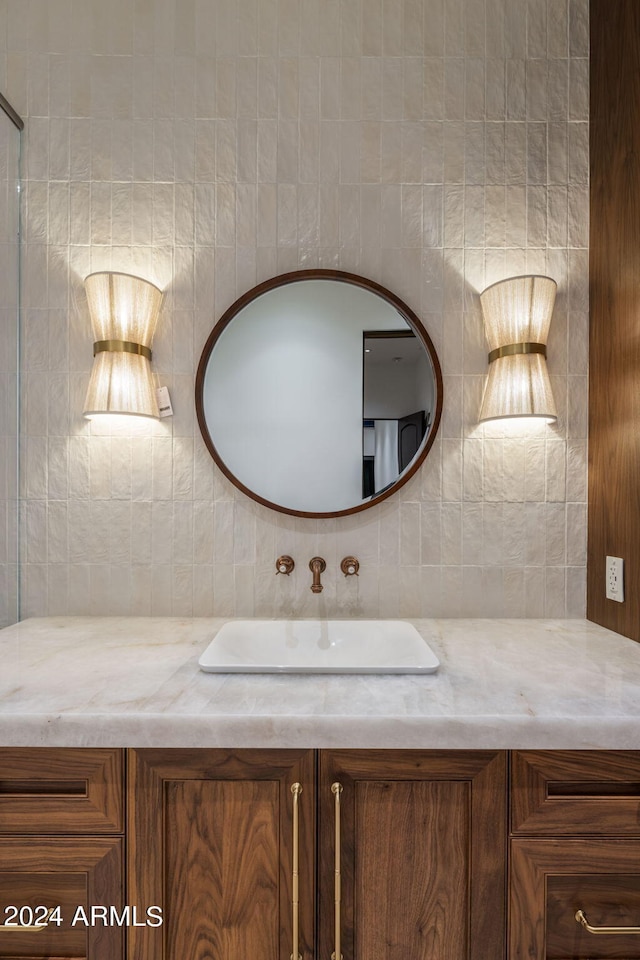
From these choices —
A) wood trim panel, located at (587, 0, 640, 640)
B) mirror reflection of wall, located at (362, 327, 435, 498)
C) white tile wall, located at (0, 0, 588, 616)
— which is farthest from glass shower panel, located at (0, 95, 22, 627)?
wood trim panel, located at (587, 0, 640, 640)

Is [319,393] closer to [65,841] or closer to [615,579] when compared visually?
[615,579]

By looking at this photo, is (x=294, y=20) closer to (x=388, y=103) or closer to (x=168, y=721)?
(x=388, y=103)

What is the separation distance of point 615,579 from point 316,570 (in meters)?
0.81

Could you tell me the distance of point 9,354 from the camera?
5.21ft

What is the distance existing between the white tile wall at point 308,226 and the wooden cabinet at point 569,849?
663 millimetres

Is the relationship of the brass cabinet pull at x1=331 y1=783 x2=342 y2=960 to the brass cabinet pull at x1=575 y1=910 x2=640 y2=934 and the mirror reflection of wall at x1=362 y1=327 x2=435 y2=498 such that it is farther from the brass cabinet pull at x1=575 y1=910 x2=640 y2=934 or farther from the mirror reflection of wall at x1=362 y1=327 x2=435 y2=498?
the mirror reflection of wall at x1=362 y1=327 x2=435 y2=498

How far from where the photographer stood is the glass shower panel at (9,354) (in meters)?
1.55

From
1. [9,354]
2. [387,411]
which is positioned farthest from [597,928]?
[9,354]

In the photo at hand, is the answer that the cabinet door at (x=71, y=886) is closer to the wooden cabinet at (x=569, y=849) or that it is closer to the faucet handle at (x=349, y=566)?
the wooden cabinet at (x=569, y=849)

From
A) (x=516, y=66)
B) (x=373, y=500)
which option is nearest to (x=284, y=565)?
(x=373, y=500)

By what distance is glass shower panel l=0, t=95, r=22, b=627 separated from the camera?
1.55 meters

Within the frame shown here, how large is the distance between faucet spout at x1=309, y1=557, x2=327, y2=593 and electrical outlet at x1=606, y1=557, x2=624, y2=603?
30.8 inches

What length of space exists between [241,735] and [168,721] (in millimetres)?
130

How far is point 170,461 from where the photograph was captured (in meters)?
1.63
